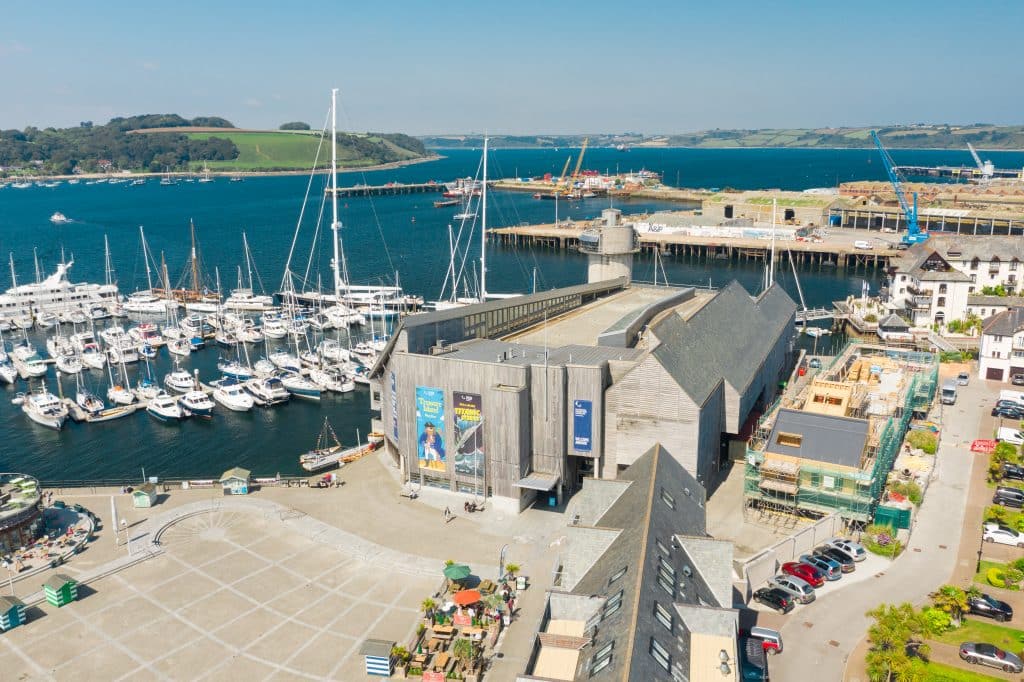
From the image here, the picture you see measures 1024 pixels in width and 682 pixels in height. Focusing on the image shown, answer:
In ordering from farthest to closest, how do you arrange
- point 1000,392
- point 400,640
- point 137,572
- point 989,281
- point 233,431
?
point 989,281, point 233,431, point 1000,392, point 137,572, point 400,640

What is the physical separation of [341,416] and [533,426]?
3090 centimetres

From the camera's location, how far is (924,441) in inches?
1948

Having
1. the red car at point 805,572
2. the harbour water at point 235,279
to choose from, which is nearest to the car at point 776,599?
the red car at point 805,572

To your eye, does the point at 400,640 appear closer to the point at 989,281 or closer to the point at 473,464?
the point at 473,464

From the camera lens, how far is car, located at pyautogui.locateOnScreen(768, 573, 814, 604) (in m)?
33.6

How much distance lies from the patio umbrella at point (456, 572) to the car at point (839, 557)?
16813 mm

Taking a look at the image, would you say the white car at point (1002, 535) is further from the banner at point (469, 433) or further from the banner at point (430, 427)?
the banner at point (430, 427)

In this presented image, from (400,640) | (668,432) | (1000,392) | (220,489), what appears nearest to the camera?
(400,640)

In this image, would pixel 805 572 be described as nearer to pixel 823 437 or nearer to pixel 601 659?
pixel 823 437

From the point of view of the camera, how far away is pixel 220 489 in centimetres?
4806

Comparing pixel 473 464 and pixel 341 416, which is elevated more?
pixel 473 464

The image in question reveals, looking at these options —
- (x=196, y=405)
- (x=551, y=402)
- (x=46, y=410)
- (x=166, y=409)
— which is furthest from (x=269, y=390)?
(x=551, y=402)

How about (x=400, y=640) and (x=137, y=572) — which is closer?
(x=400, y=640)

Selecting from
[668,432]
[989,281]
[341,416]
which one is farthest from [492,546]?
[989,281]
